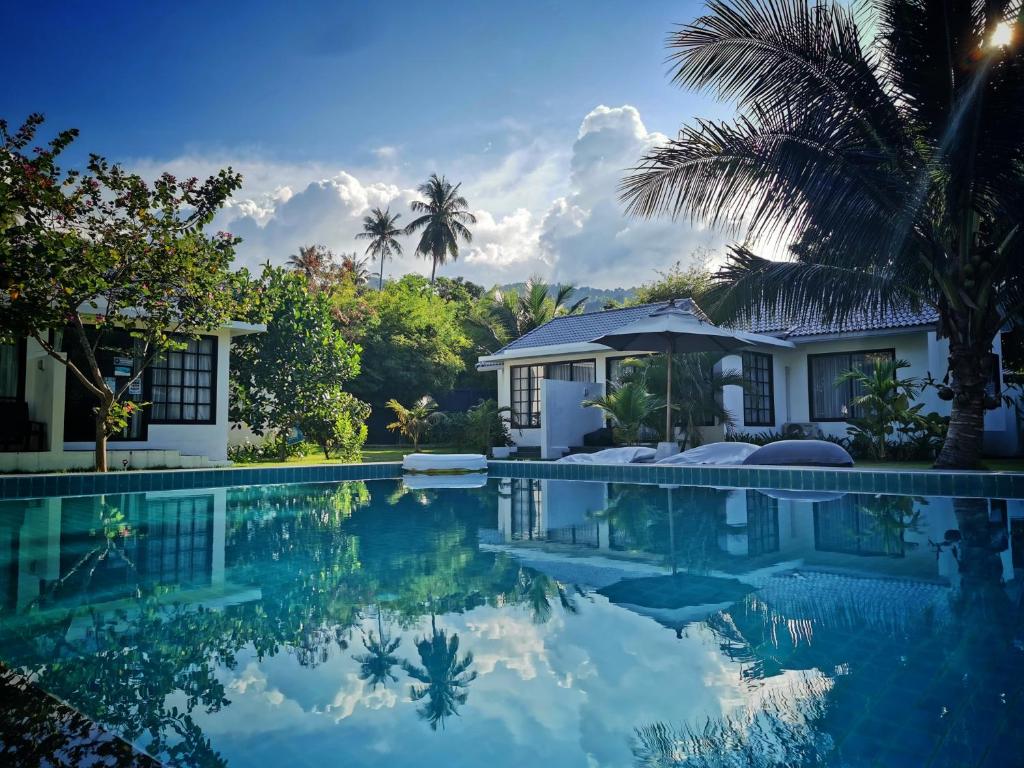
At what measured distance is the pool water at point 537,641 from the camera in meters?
2.50

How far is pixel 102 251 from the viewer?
35.6 ft

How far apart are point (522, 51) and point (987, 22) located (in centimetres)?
984

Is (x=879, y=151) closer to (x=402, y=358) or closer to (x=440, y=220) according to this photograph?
(x=402, y=358)

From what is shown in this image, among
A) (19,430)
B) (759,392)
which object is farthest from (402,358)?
(19,430)

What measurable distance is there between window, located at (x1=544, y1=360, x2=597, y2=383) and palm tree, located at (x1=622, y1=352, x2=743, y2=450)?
2770mm

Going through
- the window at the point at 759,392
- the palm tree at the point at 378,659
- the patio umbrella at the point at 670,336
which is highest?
the patio umbrella at the point at 670,336

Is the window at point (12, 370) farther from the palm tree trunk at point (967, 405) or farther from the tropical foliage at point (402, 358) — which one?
the palm tree trunk at point (967, 405)

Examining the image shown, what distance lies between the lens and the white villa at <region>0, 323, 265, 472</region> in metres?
12.6

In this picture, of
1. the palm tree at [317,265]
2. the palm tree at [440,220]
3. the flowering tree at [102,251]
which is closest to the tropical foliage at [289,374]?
the flowering tree at [102,251]

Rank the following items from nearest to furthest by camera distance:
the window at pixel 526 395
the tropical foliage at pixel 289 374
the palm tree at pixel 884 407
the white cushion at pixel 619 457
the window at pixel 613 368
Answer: the white cushion at pixel 619 457, the palm tree at pixel 884 407, the tropical foliage at pixel 289 374, the window at pixel 613 368, the window at pixel 526 395

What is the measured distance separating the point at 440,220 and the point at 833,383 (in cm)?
3337

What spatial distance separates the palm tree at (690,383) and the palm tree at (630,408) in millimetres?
401

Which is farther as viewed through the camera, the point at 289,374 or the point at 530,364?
the point at 530,364

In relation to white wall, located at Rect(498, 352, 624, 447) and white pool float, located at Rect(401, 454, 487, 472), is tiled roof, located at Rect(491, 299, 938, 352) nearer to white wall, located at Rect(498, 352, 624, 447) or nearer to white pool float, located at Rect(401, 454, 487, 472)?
white wall, located at Rect(498, 352, 624, 447)
